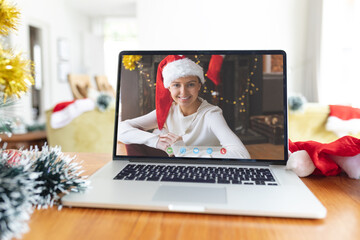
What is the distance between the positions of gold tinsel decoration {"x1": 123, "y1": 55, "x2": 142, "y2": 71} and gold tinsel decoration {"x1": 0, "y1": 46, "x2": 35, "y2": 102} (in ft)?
0.98

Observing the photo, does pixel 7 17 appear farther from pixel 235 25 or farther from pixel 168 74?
pixel 235 25

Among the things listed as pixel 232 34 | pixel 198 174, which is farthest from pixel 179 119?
pixel 232 34

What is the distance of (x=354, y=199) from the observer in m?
0.50

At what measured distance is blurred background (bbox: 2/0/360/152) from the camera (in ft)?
12.8

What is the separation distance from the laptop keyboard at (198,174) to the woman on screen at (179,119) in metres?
0.06

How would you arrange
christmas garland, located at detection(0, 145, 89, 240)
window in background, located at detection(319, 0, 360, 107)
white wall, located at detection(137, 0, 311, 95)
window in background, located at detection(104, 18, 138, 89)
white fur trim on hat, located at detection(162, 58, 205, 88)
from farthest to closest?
window in background, located at detection(104, 18, 138, 89), white wall, located at detection(137, 0, 311, 95), window in background, located at detection(319, 0, 360, 107), white fur trim on hat, located at detection(162, 58, 205, 88), christmas garland, located at detection(0, 145, 89, 240)

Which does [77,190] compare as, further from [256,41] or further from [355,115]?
[256,41]

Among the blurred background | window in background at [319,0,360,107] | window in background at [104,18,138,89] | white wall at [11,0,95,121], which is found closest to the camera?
window in background at [319,0,360,107]

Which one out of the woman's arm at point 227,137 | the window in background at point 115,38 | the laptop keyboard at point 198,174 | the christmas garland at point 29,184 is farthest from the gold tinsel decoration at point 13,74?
the window in background at point 115,38

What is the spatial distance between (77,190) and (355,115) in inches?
75.4

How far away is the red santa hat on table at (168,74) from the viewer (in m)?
0.70

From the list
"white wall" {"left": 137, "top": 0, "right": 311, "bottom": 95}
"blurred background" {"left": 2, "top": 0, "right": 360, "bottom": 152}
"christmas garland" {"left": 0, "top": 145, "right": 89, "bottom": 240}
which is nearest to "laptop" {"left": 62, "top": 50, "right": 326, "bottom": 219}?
"christmas garland" {"left": 0, "top": 145, "right": 89, "bottom": 240}

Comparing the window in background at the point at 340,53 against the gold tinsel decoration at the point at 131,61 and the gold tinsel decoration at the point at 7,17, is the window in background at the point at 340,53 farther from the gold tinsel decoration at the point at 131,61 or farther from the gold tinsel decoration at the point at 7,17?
the gold tinsel decoration at the point at 7,17

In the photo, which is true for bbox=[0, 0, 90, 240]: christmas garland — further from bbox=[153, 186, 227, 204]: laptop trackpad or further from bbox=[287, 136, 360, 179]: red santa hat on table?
bbox=[287, 136, 360, 179]: red santa hat on table
